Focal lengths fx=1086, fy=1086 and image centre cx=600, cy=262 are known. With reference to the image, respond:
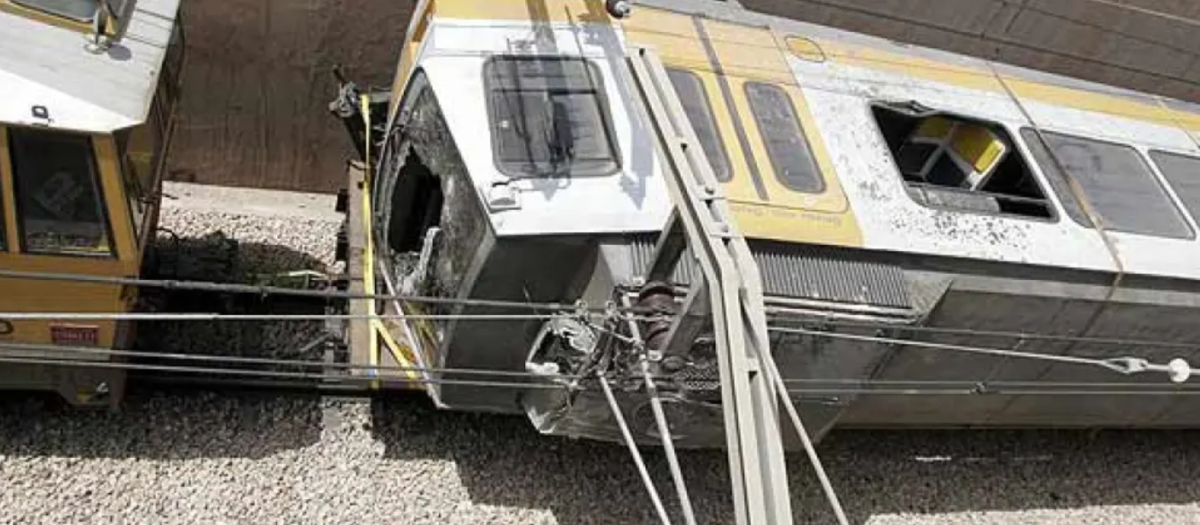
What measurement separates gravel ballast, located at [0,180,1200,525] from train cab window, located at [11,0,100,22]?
7.73ft

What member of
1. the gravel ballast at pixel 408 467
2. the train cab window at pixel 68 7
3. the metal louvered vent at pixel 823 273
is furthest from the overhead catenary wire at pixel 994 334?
the train cab window at pixel 68 7

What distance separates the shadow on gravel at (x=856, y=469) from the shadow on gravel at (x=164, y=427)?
67 cm

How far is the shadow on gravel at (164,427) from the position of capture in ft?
21.9

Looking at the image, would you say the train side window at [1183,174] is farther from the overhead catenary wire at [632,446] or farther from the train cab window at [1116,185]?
the overhead catenary wire at [632,446]

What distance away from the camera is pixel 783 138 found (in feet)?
22.5

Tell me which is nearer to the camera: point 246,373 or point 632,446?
point 632,446

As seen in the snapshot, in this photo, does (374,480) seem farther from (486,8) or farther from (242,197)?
(242,197)

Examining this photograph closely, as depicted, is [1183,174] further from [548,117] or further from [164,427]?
[164,427]

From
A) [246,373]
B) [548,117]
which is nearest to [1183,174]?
[548,117]

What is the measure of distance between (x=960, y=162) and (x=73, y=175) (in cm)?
586

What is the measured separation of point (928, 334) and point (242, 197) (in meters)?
6.09

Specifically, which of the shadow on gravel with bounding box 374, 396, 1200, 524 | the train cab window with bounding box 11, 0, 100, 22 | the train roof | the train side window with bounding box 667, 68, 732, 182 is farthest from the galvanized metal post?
the train cab window with bounding box 11, 0, 100, 22

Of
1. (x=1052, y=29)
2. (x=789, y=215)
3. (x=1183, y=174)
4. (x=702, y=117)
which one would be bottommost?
(x=789, y=215)

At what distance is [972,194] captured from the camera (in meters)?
7.23
